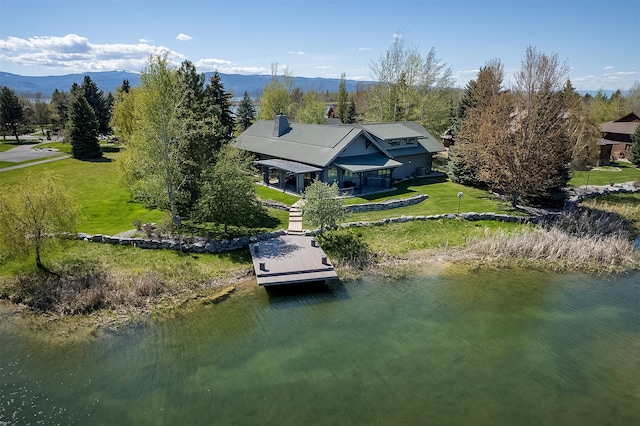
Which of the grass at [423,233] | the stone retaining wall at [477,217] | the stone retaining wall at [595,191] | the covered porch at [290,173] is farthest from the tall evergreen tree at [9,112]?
the stone retaining wall at [595,191]

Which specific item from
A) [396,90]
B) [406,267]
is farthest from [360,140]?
[396,90]

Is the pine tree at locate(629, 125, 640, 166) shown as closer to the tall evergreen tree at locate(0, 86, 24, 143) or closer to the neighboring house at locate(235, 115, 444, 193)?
the neighboring house at locate(235, 115, 444, 193)

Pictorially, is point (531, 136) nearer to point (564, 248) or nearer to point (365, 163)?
point (564, 248)

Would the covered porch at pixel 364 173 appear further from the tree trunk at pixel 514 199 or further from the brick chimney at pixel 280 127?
the tree trunk at pixel 514 199

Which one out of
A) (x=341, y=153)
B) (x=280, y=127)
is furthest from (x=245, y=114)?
(x=341, y=153)

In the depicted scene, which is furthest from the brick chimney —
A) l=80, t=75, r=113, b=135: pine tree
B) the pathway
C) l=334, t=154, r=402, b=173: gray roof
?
l=80, t=75, r=113, b=135: pine tree

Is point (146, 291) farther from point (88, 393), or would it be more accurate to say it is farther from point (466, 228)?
point (466, 228)

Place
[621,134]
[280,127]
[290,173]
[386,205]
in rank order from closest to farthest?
1. [386,205]
2. [290,173]
3. [280,127]
4. [621,134]
